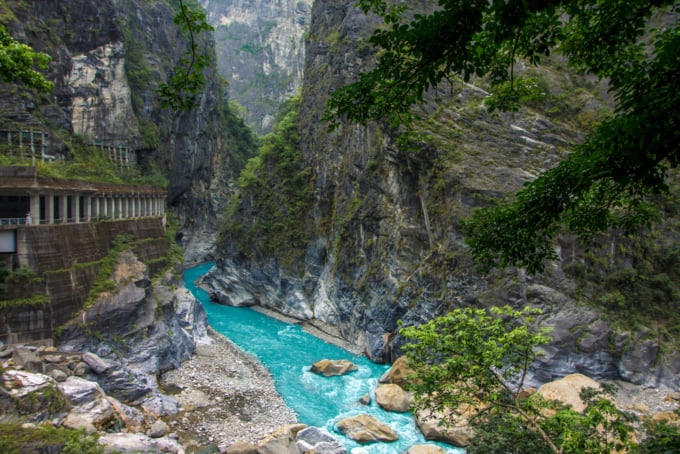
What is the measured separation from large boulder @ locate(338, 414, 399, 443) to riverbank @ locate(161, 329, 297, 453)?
85.9 inches

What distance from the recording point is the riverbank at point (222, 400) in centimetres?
1430

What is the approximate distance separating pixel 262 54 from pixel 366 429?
268ft

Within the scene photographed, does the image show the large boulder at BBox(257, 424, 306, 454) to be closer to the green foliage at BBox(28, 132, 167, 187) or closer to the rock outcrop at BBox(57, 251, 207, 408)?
the rock outcrop at BBox(57, 251, 207, 408)

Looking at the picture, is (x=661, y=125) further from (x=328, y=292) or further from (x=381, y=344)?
(x=328, y=292)

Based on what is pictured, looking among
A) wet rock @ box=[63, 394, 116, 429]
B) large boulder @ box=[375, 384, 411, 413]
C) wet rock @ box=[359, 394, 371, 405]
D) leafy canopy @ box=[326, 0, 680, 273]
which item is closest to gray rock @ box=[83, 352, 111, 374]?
wet rock @ box=[63, 394, 116, 429]

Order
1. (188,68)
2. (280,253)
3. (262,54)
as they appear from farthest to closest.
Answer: (262,54)
(280,253)
(188,68)

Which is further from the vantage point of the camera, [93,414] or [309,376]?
[309,376]

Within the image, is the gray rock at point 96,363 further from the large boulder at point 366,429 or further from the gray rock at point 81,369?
the large boulder at point 366,429

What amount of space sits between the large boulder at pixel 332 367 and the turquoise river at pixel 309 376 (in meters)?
0.27

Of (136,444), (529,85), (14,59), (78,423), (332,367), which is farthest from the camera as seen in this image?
(332,367)

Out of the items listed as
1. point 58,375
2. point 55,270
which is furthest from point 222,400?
point 55,270

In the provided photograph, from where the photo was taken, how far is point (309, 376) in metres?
19.8

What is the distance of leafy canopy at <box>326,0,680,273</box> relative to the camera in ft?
10.8

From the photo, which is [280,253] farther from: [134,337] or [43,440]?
[43,440]
